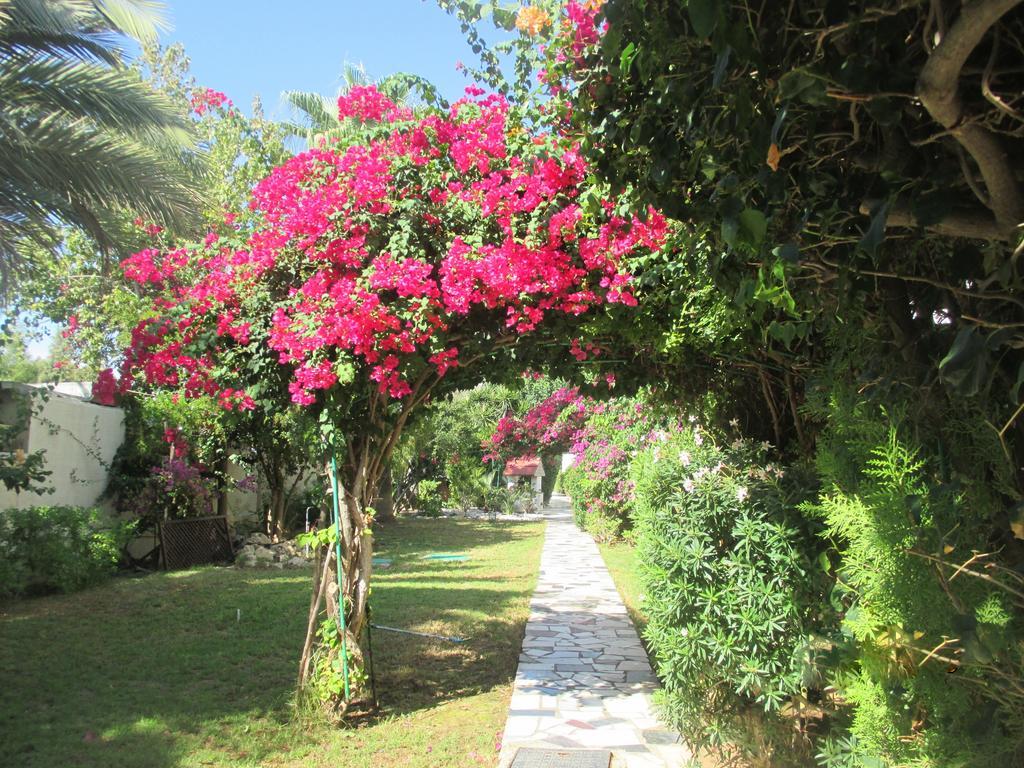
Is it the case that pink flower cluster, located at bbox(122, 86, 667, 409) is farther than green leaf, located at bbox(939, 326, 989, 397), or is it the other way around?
pink flower cluster, located at bbox(122, 86, 667, 409)

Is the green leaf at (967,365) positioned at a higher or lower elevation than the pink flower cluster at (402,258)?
lower

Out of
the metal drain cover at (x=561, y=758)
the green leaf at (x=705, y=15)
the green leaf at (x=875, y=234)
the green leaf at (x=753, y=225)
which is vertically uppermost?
the green leaf at (x=705, y=15)

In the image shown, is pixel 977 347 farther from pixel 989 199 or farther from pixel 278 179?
pixel 278 179

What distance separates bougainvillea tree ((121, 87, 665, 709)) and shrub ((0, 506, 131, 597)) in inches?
201

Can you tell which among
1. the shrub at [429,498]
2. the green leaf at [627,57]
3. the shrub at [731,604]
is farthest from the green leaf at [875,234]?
the shrub at [429,498]

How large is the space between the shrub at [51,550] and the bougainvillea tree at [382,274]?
512 centimetres

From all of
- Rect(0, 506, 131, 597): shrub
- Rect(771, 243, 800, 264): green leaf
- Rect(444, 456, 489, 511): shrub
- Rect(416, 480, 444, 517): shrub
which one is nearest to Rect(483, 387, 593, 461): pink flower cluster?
Rect(444, 456, 489, 511): shrub

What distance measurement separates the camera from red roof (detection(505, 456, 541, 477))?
28.5m

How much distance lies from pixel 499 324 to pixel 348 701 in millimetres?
2733

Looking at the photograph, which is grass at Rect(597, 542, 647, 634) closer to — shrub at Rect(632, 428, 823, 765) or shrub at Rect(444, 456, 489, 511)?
shrub at Rect(632, 428, 823, 765)

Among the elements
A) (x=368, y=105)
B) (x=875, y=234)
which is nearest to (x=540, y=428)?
(x=368, y=105)

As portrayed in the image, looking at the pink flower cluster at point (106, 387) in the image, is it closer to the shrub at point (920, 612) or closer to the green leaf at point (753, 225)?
the shrub at point (920, 612)

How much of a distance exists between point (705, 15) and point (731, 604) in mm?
3000

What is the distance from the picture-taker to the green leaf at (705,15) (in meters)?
1.33
